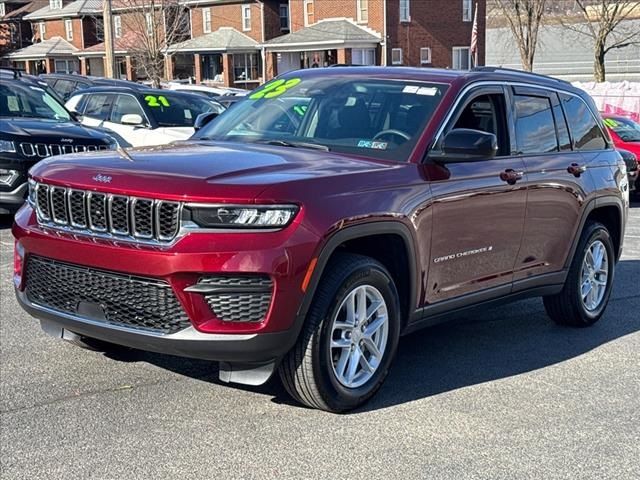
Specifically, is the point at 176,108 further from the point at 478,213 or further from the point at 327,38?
the point at 327,38

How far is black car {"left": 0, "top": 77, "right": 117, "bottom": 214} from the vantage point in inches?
410

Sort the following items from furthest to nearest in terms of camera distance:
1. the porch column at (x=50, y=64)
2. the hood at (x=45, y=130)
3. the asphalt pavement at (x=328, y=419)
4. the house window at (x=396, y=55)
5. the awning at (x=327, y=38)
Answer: the porch column at (x=50, y=64) → the house window at (x=396, y=55) → the awning at (x=327, y=38) → the hood at (x=45, y=130) → the asphalt pavement at (x=328, y=419)

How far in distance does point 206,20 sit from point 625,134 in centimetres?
4415

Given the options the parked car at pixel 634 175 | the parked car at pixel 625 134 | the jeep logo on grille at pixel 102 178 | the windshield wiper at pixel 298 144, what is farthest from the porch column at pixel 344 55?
the jeep logo on grille at pixel 102 178

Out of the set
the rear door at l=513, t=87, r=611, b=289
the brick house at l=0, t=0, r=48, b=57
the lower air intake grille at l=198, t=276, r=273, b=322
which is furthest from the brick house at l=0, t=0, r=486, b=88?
the lower air intake grille at l=198, t=276, r=273, b=322

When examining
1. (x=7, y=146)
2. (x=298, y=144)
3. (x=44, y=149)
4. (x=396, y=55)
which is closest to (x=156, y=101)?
(x=44, y=149)

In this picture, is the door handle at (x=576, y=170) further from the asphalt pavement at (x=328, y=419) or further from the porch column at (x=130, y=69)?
the porch column at (x=130, y=69)

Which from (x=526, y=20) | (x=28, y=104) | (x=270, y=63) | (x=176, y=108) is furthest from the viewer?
(x=270, y=63)

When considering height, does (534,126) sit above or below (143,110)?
above

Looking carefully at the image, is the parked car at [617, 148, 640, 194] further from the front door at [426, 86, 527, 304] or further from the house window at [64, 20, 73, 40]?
the house window at [64, 20, 73, 40]

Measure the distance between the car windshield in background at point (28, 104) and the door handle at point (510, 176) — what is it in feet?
25.6

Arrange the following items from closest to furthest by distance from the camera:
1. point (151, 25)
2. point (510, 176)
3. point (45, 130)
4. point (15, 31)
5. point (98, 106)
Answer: point (510, 176) < point (45, 130) < point (98, 106) < point (151, 25) < point (15, 31)

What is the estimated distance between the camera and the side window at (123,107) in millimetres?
14641

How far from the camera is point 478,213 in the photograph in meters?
5.64
